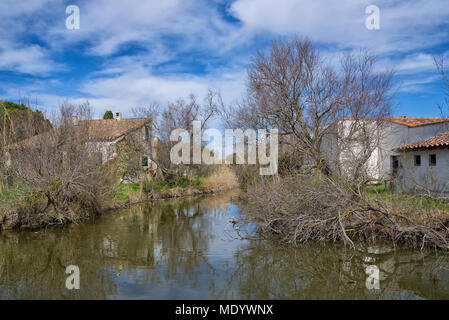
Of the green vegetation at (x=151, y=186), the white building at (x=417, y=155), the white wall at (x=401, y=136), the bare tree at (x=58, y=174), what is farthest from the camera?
the green vegetation at (x=151, y=186)

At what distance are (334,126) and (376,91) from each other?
1.99m

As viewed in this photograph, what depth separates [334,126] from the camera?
1372 centimetres

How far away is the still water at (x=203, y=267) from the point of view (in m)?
7.21

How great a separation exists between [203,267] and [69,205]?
7.89 m

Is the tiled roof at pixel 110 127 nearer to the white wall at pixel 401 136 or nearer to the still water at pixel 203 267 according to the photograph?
the still water at pixel 203 267

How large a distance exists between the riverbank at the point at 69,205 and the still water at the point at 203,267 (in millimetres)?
741

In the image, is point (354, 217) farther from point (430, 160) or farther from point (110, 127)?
point (110, 127)

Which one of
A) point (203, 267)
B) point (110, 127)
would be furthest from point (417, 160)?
point (110, 127)

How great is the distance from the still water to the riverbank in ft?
2.43

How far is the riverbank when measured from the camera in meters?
13.0

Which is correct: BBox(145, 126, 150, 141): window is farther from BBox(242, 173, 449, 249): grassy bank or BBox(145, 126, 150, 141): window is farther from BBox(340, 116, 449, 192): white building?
BBox(242, 173, 449, 249): grassy bank

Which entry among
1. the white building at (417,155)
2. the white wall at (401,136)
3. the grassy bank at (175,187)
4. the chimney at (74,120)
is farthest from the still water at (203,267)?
the white wall at (401,136)
